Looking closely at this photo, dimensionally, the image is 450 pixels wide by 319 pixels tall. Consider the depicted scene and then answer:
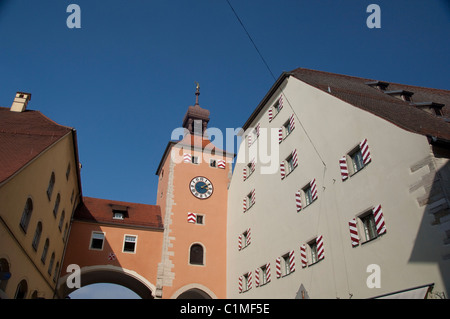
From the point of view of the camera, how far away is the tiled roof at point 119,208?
80.5 ft

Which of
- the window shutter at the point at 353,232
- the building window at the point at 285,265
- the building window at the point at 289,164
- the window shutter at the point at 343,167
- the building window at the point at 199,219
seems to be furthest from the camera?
the building window at the point at 199,219

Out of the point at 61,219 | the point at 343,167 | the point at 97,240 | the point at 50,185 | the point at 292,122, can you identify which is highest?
the point at 292,122

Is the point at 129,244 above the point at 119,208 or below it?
below

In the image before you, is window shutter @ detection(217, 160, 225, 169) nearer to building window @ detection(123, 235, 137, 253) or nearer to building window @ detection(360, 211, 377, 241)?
building window @ detection(123, 235, 137, 253)

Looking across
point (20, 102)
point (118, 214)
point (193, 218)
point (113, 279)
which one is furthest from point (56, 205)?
point (193, 218)

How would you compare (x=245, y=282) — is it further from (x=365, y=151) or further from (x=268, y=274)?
(x=365, y=151)

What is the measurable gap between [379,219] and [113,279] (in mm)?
19116

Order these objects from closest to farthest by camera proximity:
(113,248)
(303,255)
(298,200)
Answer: (303,255) < (298,200) < (113,248)

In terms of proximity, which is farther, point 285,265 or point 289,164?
point 289,164

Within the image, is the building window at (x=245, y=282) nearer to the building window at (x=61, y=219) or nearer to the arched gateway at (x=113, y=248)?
the arched gateway at (x=113, y=248)

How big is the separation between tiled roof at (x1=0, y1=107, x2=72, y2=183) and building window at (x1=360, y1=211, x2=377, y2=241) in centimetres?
1091

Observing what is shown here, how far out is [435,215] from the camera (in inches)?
388

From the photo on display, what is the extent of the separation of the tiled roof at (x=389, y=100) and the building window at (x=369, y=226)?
306cm

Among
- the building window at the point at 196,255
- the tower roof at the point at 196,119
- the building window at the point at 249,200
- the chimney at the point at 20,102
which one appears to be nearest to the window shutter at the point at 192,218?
the building window at the point at 196,255
